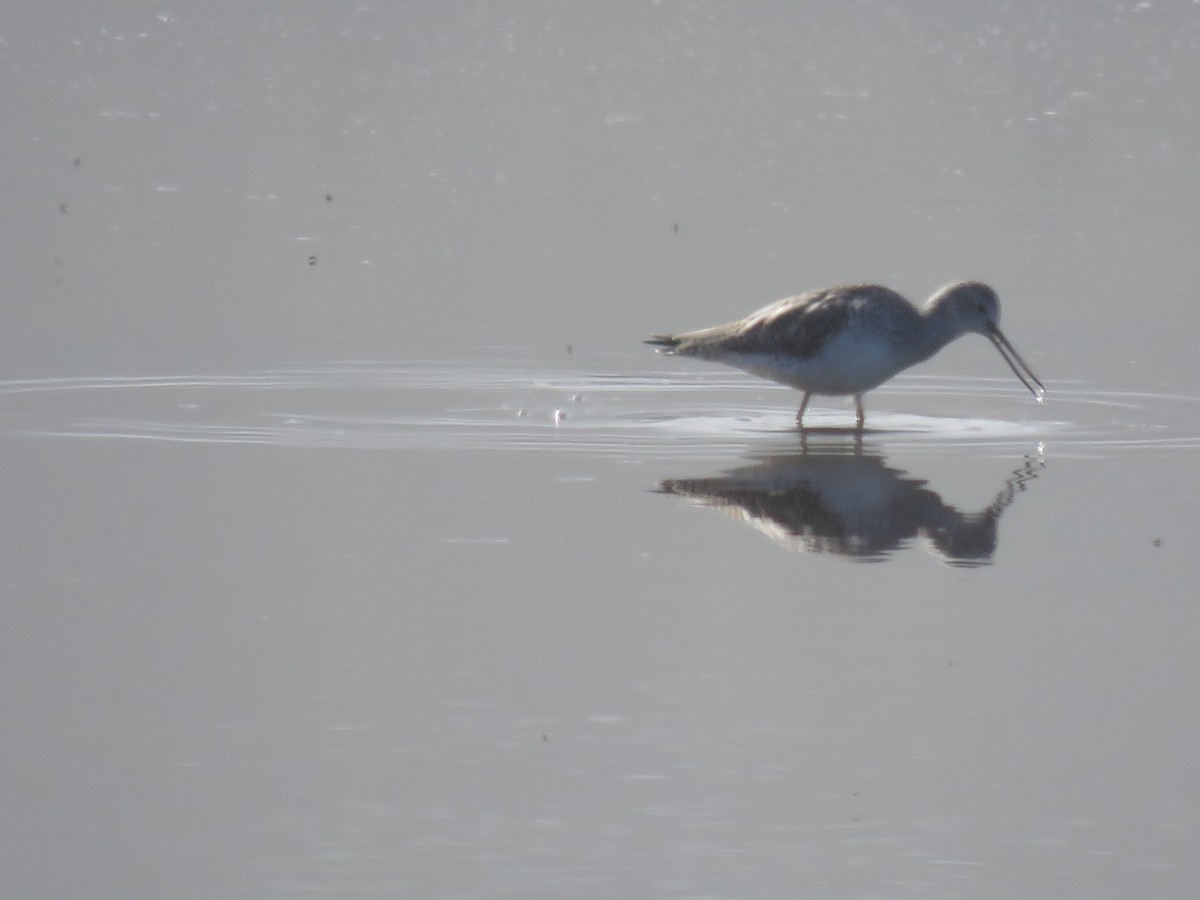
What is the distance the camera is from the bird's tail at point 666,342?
41.6ft

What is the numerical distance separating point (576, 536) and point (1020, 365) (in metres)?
4.75

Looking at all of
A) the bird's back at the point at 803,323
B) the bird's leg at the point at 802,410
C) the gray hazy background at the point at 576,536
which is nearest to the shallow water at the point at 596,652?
the gray hazy background at the point at 576,536

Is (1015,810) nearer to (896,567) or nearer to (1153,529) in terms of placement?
(896,567)

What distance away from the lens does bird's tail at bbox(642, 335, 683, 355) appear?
1268 cm

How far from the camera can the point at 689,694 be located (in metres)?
7.09

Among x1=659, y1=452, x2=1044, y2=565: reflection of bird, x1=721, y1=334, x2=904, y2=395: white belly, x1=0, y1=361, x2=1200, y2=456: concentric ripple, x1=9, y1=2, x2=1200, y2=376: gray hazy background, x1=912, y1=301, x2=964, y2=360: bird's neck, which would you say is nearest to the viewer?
x1=659, y1=452, x2=1044, y2=565: reflection of bird

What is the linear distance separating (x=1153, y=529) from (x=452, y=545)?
2711mm

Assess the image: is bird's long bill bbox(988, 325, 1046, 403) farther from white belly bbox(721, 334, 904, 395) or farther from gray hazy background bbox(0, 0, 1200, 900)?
white belly bbox(721, 334, 904, 395)

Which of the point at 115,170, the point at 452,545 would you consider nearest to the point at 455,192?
the point at 115,170

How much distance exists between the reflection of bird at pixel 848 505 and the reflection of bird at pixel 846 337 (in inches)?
41.7

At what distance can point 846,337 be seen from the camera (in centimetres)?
1188

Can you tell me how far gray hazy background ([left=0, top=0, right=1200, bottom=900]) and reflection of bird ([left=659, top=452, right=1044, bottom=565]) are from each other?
0.03 m

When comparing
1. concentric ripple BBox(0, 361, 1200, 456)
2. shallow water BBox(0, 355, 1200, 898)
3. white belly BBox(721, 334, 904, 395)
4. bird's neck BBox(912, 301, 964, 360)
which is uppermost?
bird's neck BBox(912, 301, 964, 360)

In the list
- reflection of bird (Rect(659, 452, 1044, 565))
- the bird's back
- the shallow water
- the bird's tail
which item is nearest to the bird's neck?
the bird's back
